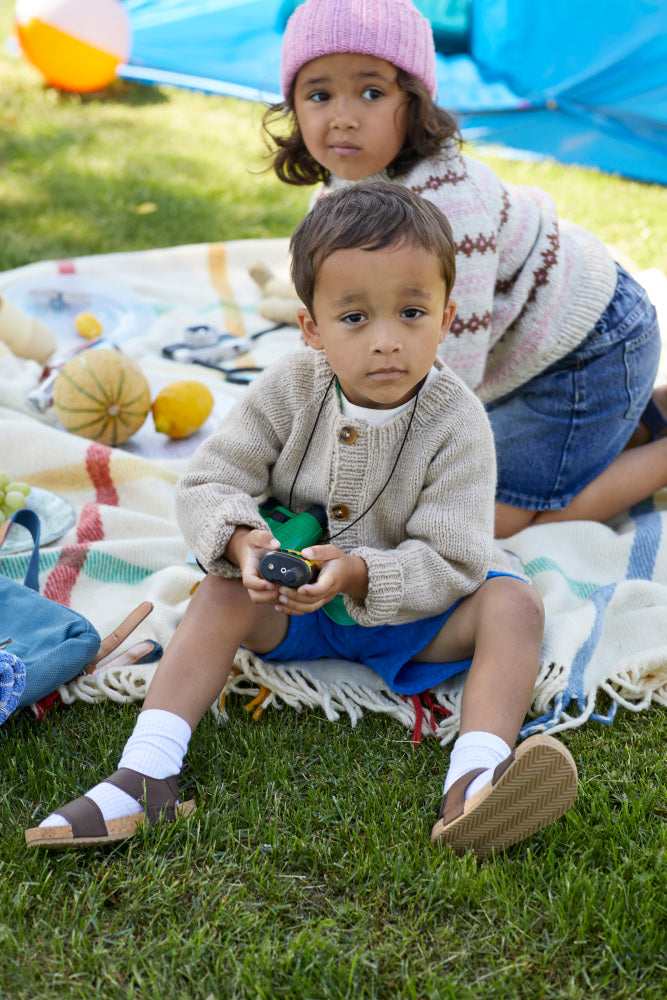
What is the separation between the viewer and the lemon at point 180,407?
286cm

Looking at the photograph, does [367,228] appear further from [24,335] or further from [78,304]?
[78,304]

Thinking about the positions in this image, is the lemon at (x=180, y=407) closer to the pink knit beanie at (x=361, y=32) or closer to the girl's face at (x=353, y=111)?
the girl's face at (x=353, y=111)

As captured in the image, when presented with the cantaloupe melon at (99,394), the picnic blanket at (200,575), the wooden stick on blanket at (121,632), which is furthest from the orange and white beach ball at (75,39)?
the wooden stick on blanket at (121,632)

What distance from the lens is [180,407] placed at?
2.86 meters

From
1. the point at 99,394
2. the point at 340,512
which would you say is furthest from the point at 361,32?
the point at 99,394

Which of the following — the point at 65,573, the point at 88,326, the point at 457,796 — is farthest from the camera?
the point at 88,326

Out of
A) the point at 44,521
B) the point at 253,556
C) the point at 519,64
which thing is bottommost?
the point at 44,521

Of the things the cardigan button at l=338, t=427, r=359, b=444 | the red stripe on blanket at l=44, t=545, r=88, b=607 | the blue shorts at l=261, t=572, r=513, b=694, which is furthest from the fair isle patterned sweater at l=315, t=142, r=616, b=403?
the red stripe on blanket at l=44, t=545, r=88, b=607

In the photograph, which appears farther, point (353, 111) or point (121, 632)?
point (353, 111)

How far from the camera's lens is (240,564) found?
1.75 m

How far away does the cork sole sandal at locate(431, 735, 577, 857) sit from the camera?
140cm

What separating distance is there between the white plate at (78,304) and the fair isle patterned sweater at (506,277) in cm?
126

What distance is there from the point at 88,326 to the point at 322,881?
2394 mm

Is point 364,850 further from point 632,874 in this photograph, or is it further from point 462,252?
point 462,252
